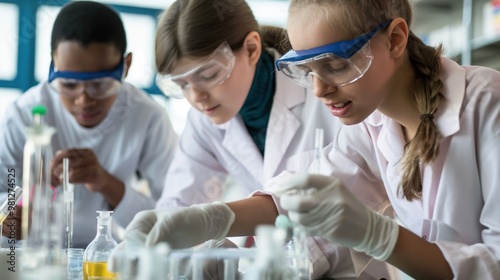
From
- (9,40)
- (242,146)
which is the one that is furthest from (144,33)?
(242,146)

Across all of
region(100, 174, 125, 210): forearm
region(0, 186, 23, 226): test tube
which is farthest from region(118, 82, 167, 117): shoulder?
region(0, 186, 23, 226): test tube

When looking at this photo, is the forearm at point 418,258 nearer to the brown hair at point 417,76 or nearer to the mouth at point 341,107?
the brown hair at point 417,76

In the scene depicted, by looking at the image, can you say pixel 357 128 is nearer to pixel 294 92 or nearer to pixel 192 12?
pixel 294 92

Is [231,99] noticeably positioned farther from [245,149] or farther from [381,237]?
[381,237]

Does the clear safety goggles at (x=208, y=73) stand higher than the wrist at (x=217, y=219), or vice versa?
the clear safety goggles at (x=208, y=73)

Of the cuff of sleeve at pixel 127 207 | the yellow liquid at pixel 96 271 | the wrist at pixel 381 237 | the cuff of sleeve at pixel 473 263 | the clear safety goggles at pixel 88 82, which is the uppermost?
the clear safety goggles at pixel 88 82

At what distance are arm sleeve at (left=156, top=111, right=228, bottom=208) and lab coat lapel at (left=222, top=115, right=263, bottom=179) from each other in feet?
0.35

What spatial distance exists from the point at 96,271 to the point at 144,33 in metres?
5.37

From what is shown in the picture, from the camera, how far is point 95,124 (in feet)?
9.64

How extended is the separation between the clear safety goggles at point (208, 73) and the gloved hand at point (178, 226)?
67 cm

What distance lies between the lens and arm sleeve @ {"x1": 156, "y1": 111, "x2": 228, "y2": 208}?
2.63 meters

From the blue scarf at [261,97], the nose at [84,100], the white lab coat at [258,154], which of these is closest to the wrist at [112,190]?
the white lab coat at [258,154]

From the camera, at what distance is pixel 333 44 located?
1568mm

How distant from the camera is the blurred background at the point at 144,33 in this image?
502 cm
